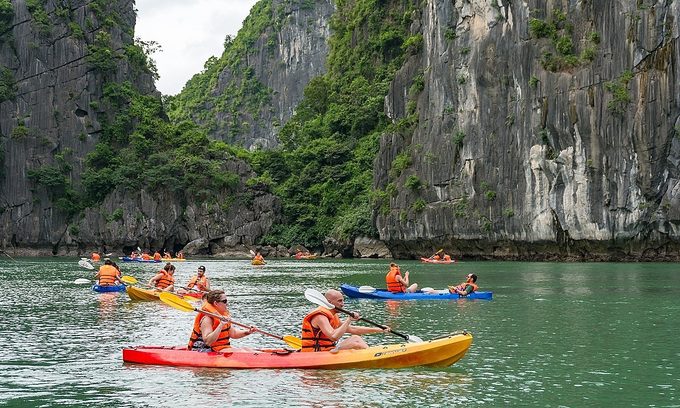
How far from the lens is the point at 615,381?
14.3 metres

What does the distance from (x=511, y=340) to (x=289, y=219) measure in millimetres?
70933

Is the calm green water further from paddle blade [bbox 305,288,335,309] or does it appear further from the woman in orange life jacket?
the woman in orange life jacket

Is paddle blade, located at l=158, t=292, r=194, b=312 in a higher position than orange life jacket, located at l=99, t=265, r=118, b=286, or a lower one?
lower

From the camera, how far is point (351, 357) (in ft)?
49.9

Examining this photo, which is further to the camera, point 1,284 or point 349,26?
point 349,26

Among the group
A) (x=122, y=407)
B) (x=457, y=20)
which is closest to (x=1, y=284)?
(x=122, y=407)

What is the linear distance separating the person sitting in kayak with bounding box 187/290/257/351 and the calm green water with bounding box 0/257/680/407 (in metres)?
0.64

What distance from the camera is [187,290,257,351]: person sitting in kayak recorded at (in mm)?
15672

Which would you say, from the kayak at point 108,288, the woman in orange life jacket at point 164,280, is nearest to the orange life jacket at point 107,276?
the kayak at point 108,288

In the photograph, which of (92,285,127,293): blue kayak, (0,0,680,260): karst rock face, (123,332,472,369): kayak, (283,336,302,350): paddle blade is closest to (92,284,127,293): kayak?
(92,285,127,293): blue kayak

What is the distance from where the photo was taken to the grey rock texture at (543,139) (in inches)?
2064

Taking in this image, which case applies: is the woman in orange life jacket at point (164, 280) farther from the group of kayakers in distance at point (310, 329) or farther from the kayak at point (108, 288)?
the group of kayakers in distance at point (310, 329)

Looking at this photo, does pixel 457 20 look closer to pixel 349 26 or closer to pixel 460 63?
pixel 460 63

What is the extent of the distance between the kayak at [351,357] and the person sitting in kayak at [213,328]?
0.27 m
